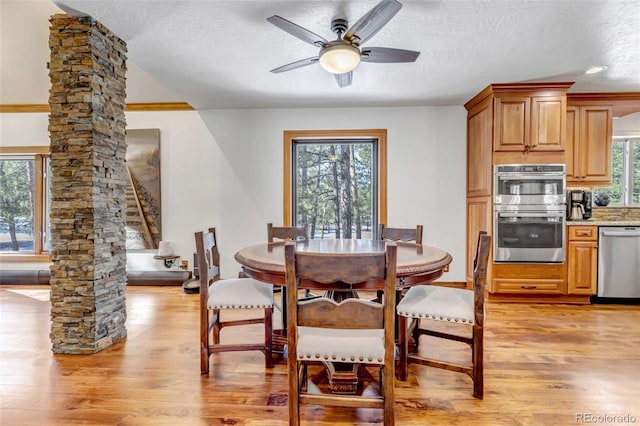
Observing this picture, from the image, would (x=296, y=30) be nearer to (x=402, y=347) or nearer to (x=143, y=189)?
(x=402, y=347)

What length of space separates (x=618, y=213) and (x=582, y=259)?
1.30m

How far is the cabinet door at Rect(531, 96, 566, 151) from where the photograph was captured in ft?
11.0

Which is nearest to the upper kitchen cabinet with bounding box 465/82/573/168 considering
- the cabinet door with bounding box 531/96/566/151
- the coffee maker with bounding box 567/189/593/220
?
the cabinet door with bounding box 531/96/566/151

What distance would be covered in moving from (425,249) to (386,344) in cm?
110

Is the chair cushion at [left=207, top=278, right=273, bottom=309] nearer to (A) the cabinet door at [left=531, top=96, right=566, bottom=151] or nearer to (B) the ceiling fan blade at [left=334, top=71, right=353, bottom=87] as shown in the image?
(B) the ceiling fan blade at [left=334, top=71, right=353, bottom=87]

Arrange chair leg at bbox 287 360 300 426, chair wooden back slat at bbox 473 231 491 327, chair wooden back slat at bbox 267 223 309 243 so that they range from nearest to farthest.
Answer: chair leg at bbox 287 360 300 426, chair wooden back slat at bbox 473 231 491 327, chair wooden back slat at bbox 267 223 309 243

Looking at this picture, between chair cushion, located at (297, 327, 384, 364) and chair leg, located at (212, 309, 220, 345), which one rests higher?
chair cushion, located at (297, 327, 384, 364)

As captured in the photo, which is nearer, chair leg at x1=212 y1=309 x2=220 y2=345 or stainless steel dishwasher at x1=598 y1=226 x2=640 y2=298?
chair leg at x1=212 y1=309 x2=220 y2=345

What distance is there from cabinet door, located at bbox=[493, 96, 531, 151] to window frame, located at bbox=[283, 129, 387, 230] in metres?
1.33

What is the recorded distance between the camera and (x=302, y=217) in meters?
4.43

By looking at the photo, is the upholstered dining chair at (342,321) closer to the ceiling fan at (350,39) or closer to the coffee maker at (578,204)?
the ceiling fan at (350,39)

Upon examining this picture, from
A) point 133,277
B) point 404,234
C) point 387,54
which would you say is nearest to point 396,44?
point 387,54

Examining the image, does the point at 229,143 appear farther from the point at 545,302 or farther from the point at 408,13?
the point at 545,302

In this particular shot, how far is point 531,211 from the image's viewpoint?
338 centimetres
